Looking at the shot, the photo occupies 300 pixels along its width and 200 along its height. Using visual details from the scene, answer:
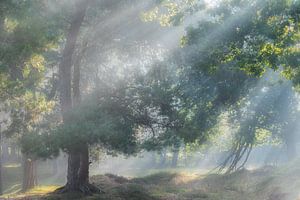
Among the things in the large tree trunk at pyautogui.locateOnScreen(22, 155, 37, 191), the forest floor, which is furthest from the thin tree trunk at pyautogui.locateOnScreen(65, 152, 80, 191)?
the large tree trunk at pyautogui.locateOnScreen(22, 155, 37, 191)

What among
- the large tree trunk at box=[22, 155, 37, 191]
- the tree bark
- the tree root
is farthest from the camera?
the large tree trunk at box=[22, 155, 37, 191]

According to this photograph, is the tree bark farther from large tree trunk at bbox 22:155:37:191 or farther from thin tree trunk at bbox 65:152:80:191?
large tree trunk at bbox 22:155:37:191

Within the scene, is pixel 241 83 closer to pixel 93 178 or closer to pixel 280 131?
pixel 93 178

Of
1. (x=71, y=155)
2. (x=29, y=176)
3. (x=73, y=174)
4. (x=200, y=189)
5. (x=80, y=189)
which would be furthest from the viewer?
(x=200, y=189)

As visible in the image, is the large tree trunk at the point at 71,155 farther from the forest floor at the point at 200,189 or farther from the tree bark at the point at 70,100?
the forest floor at the point at 200,189

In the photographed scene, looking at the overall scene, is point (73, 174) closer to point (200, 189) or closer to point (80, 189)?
point (80, 189)

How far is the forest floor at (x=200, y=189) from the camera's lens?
2523cm

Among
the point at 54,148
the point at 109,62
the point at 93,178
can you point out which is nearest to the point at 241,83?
the point at 109,62

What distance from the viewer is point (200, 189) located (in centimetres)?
3497

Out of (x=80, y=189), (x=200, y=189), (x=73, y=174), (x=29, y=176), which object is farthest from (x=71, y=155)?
(x=200, y=189)

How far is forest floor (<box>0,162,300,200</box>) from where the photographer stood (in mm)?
25234

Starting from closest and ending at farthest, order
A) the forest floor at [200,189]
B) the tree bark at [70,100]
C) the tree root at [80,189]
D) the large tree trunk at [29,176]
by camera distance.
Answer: the tree bark at [70,100] → the tree root at [80,189] → the forest floor at [200,189] → the large tree trunk at [29,176]

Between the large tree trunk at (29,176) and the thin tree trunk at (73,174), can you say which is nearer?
the thin tree trunk at (73,174)

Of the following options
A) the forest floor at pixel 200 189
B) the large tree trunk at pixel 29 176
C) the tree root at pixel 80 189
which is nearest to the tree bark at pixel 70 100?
the tree root at pixel 80 189
